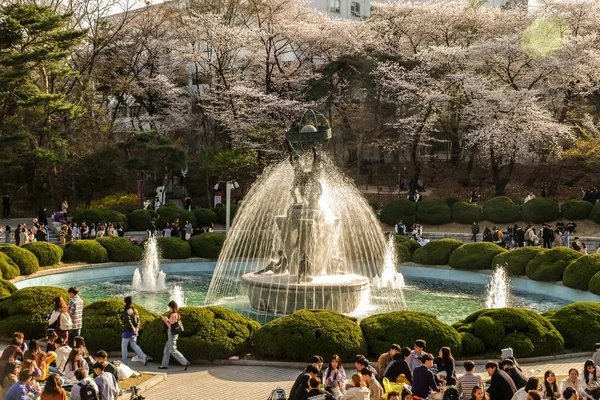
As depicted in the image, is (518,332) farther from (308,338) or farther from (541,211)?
(541,211)

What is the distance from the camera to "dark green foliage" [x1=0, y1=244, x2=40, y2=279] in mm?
24344

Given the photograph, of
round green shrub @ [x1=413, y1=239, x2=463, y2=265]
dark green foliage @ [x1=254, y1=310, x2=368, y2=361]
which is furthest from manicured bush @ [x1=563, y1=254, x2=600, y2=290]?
dark green foliage @ [x1=254, y1=310, x2=368, y2=361]

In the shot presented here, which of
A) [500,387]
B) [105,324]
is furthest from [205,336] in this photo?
[500,387]

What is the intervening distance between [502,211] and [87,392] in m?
30.9

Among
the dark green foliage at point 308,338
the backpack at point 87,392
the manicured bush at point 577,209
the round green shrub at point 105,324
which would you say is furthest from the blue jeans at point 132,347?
the manicured bush at point 577,209

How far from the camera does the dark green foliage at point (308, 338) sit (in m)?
13.6

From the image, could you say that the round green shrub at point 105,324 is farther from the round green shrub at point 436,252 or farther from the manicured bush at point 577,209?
the manicured bush at point 577,209

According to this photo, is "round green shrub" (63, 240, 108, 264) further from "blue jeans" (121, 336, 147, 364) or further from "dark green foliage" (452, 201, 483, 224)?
"dark green foliage" (452, 201, 483, 224)

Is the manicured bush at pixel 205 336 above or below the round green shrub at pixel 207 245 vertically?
below

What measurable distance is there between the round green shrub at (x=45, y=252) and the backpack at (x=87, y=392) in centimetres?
1832

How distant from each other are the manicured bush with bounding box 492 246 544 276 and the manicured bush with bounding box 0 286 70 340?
1652 centimetres

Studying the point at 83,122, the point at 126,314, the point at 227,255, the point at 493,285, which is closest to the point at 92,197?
the point at 83,122

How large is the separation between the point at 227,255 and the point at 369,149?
27870 millimetres

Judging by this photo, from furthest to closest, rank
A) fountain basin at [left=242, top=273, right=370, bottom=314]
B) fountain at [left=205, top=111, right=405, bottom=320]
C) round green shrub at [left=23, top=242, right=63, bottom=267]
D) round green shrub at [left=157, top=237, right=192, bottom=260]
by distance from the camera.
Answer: round green shrub at [left=157, top=237, right=192, bottom=260] → round green shrub at [left=23, top=242, right=63, bottom=267] → fountain at [left=205, top=111, right=405, bottom=320] → fountain basin at [left=242, top=273, right=370, bottom=314]
